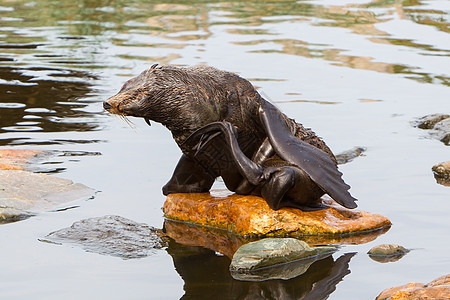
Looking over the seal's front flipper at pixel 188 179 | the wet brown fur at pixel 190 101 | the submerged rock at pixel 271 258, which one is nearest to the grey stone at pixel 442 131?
the wet brown fur at pixel 190 101

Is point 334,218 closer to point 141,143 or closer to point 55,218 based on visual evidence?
point 55,218

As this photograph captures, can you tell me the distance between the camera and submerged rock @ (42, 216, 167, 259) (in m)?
6.96

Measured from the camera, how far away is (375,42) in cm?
1739

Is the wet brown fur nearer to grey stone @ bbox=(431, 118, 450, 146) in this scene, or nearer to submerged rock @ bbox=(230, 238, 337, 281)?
submerged rock @ bbox=(230, 238, 337, 281)

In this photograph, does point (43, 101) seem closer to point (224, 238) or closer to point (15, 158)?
point (15, 158)

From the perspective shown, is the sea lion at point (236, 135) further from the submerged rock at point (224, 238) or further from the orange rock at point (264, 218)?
the submerged rock at point (224, 238)

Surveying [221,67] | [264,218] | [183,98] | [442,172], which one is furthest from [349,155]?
[221,67]

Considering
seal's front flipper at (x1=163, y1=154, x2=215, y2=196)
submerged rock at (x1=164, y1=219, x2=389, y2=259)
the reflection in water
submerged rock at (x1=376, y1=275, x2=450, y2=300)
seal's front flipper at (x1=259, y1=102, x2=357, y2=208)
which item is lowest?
the reflection in water

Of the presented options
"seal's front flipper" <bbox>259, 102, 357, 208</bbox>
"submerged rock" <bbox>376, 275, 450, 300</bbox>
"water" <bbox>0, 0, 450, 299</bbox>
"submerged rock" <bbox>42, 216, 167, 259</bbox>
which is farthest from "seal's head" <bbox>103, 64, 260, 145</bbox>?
"submerged rock" <bbox>376, 275, 450, 300</bbox>

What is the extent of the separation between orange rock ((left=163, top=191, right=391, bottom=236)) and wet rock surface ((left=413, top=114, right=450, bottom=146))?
3.51 meters

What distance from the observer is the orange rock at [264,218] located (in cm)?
731

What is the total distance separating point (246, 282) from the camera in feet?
20.4

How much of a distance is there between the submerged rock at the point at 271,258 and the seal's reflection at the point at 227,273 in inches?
1.7

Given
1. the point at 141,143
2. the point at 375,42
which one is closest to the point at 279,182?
the point at 141,143
